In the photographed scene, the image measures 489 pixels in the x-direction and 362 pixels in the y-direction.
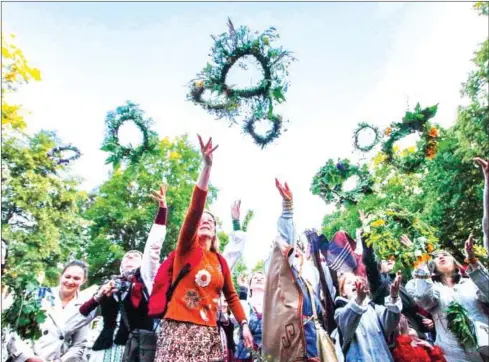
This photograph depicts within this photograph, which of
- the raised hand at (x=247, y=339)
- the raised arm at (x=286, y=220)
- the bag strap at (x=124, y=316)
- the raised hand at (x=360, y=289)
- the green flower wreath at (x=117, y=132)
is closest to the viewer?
the raised hand at (x=247, y=339)

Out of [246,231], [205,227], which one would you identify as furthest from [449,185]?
[205,227]

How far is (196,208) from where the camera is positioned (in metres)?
3.29

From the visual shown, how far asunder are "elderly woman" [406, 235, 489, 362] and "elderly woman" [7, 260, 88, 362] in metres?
4.02

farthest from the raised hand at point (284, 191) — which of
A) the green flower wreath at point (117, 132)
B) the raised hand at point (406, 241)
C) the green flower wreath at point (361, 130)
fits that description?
the green flower wreath at point (361, 130)

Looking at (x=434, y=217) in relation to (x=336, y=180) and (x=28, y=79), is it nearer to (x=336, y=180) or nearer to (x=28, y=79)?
(x=336, y=180)

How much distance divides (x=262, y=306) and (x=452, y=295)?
95.6 inches

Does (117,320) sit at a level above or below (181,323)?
above

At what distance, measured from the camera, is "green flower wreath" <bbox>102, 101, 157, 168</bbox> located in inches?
259

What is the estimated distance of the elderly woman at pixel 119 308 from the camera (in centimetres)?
404

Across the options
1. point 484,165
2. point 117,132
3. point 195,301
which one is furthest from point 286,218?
point 117,132

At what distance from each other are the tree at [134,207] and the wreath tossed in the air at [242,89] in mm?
13905

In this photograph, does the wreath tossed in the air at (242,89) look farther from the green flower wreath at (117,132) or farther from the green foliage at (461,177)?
the green foliage at (461,177)

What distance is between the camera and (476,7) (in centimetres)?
1733

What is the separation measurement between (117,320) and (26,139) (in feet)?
56.7
